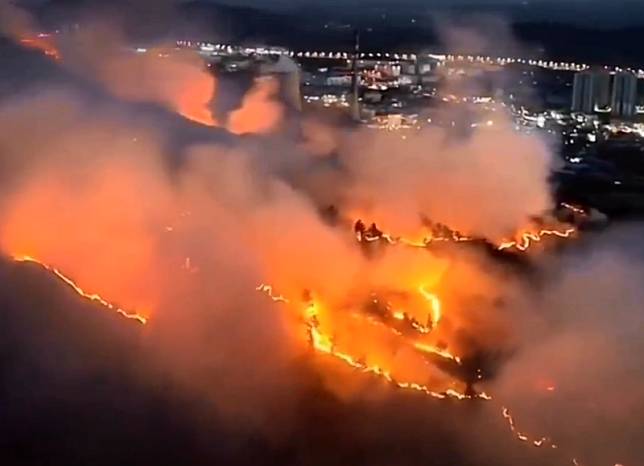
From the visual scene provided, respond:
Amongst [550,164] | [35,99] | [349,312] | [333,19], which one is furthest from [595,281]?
[333,19]

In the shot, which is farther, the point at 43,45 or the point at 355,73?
the point at 355,73

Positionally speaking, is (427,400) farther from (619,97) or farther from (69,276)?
(619,97)

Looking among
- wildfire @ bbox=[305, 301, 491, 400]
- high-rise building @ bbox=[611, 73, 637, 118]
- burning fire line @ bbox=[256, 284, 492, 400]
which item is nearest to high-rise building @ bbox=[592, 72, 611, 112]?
high-rise building @ bbox=[611, 73, 637, 118]

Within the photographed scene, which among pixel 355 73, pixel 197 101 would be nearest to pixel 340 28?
pixel 355 73

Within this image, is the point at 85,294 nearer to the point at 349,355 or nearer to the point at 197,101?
the point at 349,355

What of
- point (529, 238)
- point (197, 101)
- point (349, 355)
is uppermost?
point (197, 101)

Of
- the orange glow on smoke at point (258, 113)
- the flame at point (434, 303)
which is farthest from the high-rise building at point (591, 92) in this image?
the flame at point (434, 303)

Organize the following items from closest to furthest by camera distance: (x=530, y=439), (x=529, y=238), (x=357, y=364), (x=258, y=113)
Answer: (x=530, y=439) < (x=357, y=364) < (x=529, y=238) < (x=258, y=113)
